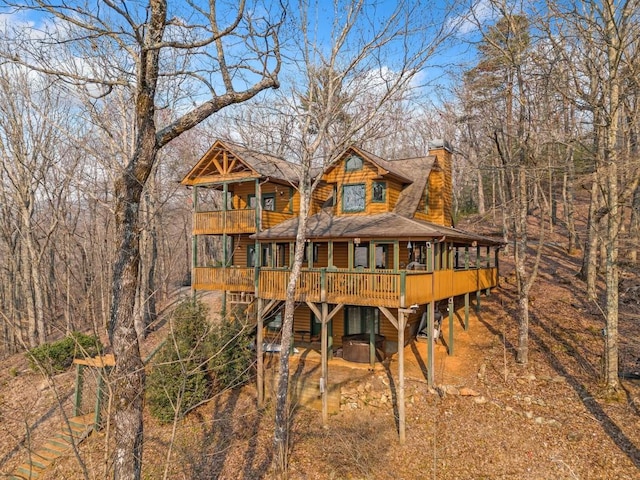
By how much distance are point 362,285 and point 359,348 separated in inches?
151

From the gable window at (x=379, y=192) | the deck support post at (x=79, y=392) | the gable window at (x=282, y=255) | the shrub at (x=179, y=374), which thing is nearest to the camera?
the shrub at (x=179, y=374)

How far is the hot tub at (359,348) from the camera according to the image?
1628cm

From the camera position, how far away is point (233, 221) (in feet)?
64.3

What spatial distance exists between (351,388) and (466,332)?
6740 millimetres

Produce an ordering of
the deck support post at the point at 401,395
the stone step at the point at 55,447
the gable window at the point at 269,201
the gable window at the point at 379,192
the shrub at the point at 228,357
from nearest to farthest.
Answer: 1. the deck support post at the point at 401,395
2. the stone step at the point at 55,447
3. the shrub at the point at 228,357
4. the gable window at the point at 379,192
5. the gable window at the point at 269,201

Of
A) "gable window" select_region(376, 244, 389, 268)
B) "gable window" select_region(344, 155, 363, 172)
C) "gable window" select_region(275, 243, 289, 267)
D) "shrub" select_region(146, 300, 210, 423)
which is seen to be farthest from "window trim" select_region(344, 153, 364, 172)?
"shrub" select_region(146, 300, 210, 423)

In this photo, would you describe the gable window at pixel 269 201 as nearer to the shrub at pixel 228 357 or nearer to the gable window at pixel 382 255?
the gable window at pixel 382 255

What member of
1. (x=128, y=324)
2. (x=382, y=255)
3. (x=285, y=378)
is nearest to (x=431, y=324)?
(x=382, y=255)

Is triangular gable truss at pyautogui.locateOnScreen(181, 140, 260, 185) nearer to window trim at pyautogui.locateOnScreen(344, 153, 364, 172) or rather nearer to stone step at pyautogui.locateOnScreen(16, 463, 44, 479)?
window trim at pyautogui.locateOnScreen(344, 153, 364, 172)

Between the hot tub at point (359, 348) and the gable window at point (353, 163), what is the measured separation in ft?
24.0

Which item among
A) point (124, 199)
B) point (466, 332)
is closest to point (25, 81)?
point (124, 199)

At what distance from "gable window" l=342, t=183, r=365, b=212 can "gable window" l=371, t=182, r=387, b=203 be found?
0.49 meters

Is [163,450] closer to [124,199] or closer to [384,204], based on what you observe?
[124,199]

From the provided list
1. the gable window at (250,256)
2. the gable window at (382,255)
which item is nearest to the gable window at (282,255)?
the gable window at (250,256)
